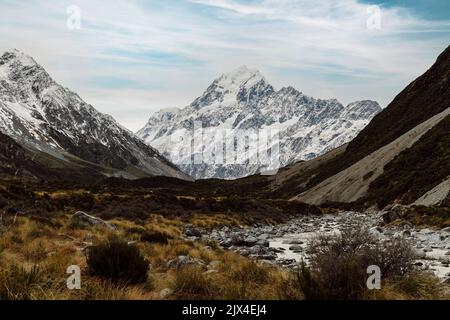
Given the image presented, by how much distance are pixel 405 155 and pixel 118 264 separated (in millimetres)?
64184

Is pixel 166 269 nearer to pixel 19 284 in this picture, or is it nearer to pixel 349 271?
pixel 19 284

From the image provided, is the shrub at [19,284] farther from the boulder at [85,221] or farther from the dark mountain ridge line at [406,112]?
the dark mountain ridge line at [406,112]

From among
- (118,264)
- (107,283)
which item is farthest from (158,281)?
(107,283)

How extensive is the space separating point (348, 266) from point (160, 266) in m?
5.53

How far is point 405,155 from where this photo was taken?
67.1 metres

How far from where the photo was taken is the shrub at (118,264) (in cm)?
883

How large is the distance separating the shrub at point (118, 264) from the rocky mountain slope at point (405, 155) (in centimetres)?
3629

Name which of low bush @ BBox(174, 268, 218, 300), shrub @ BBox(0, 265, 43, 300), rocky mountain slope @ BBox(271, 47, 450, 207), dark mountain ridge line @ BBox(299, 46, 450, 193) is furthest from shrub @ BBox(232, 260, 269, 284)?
dark mountain ridge line @ BBox(299, 46, 450, 193)

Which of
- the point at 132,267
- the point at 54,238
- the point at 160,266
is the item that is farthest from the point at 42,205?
the point at 132,267

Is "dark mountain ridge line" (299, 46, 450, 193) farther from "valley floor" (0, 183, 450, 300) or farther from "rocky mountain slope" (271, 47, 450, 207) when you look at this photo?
"valley floor" (0, 183, 450, 300)

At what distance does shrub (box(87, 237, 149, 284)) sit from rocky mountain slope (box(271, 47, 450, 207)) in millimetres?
36292

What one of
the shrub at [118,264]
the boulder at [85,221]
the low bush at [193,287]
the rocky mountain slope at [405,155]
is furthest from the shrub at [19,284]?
the rocky mountain slope at [405,155]
